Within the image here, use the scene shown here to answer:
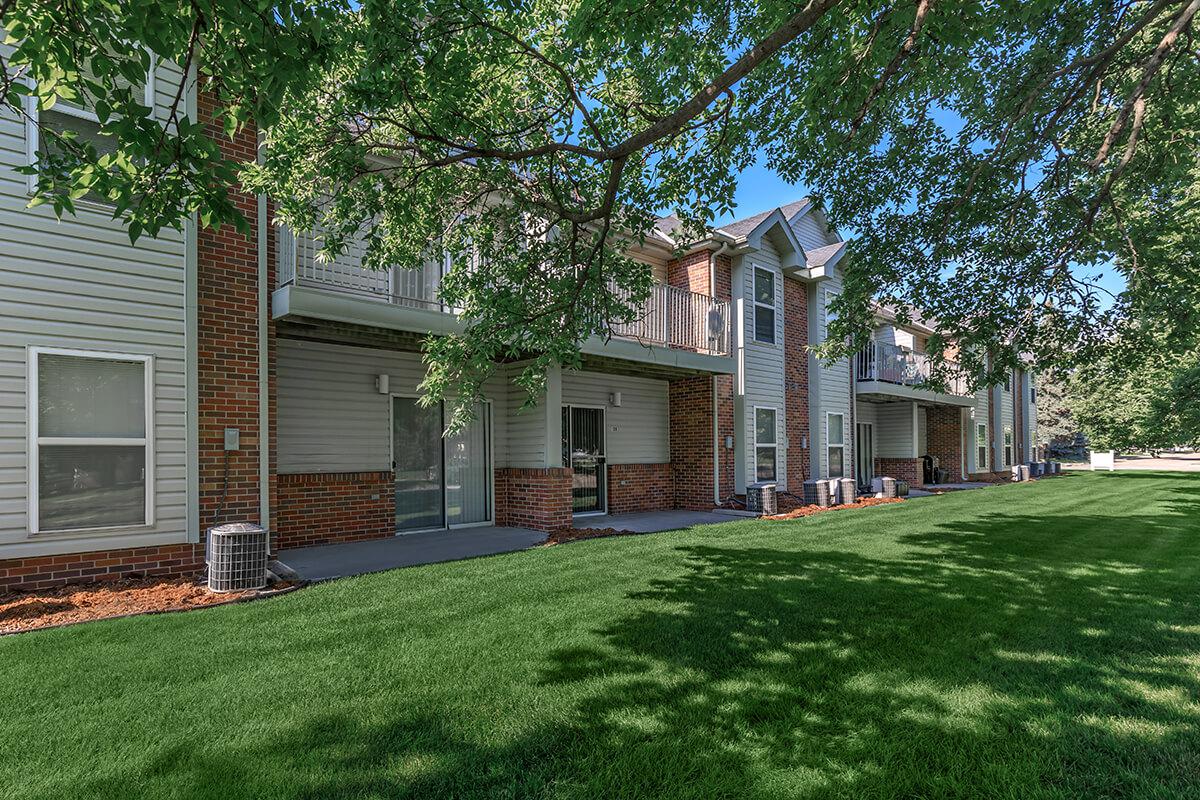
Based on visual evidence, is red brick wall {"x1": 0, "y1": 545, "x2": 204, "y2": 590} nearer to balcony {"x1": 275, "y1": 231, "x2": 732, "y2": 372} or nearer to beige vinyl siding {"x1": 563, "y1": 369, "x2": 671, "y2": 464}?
balcony {"x1": 275, "y1": 231, "x2": 732, "y2": 372}

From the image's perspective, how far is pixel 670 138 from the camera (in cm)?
677

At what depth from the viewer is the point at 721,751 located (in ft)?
9.86

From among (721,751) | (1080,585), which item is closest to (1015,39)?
(1080,585)

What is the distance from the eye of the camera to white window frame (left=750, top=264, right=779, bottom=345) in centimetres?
1418

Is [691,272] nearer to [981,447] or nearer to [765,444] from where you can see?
[765,444]

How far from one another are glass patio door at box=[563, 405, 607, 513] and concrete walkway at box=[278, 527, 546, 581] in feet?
7.58

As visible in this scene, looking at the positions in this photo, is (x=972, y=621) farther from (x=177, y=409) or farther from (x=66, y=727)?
(x=177, y=409)

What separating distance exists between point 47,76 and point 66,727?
349 centimetres

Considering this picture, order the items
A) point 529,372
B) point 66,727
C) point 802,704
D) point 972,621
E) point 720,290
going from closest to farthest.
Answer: point 66,727, point 802,704, point 972,621, point 529,372, point 720,290

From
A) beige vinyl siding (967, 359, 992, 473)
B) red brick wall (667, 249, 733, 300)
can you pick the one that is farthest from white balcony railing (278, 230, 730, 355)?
beige vinyl siding (967, 359, 992, 473)

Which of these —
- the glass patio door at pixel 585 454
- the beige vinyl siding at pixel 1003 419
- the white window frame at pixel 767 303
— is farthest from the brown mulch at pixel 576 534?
the beige vinyl siding at pixel 1003 419

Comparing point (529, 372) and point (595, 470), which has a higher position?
point (529, 372)

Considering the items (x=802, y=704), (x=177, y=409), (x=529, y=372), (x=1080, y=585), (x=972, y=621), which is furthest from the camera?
(x=529, y=372)

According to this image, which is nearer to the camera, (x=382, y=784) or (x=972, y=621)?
(x=382, y=784)
